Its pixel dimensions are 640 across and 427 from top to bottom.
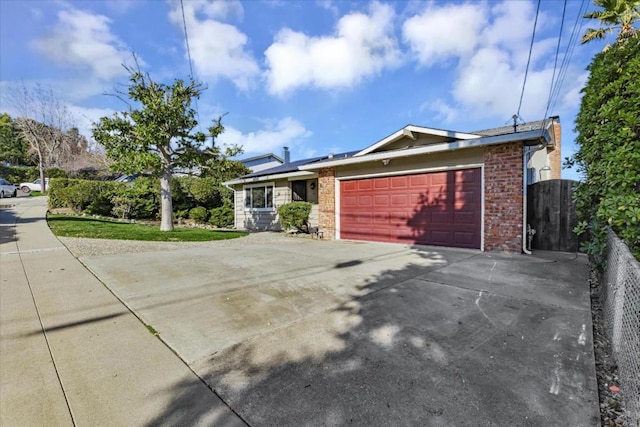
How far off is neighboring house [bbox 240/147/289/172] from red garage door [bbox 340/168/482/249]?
1887 centimetres

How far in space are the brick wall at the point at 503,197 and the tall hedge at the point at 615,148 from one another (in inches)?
80.7

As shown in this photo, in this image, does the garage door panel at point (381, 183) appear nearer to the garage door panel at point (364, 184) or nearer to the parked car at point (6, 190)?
the garage door panel at point (364, 184)

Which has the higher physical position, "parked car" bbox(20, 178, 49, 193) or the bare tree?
the bare tree

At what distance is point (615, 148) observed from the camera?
3615 mm

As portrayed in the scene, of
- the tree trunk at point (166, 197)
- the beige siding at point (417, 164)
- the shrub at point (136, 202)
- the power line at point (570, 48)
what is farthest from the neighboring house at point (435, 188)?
the shrub at point (136, 202)

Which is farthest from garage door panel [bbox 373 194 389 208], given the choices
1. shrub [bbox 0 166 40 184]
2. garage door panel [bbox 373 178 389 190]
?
shrub [bbox 0 166 40 184]

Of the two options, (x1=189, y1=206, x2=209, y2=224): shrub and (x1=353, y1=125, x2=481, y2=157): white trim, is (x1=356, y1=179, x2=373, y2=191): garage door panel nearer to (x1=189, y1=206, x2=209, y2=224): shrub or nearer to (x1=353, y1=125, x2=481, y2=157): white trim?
(x1=353, y1=125, x2=481, y2=157): white trim

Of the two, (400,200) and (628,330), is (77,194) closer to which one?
(400,200)

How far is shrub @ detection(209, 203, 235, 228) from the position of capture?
17.6 metres

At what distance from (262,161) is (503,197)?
25522 millimetres

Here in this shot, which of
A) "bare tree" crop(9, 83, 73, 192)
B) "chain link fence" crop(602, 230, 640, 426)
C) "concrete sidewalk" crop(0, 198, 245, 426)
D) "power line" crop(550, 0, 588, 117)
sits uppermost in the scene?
"bare tree" crop(9, 83, 73, 192)

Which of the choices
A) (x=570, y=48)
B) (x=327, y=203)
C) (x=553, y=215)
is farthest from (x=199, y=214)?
(x=570, y=48)

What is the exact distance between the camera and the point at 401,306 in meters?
3.66

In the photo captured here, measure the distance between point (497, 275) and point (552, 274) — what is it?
0.98 m
